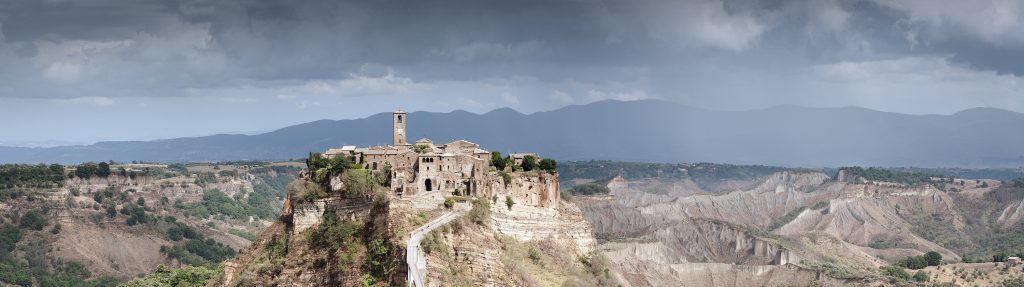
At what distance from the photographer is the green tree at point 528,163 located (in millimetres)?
87869

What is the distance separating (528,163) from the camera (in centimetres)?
8862

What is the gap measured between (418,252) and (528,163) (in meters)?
25.9

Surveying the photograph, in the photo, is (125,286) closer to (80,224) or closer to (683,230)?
(80,224)

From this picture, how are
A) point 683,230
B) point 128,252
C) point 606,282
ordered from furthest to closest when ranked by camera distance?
point 683,230 < point 128,252 < point 606,282

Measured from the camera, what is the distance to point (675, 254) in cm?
14975

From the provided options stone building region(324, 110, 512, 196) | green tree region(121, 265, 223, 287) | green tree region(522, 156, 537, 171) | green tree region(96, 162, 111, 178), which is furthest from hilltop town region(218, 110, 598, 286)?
green tree region(96, 162, 111, 178)

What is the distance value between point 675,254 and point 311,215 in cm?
8069

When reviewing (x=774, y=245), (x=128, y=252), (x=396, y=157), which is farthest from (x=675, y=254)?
(x=396, y=157)

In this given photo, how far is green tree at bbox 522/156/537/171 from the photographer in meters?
87.9

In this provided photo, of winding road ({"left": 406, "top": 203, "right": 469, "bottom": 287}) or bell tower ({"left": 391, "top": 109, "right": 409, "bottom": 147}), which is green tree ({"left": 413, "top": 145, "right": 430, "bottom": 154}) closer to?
bell tower ({"left": 391, "top": 109, "right": 409, "bottom": 147})

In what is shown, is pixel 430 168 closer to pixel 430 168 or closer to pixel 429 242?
pixel 430 168

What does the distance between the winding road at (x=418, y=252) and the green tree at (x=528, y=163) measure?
16443mm

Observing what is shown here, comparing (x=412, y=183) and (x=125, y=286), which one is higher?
(x=412, y=183)

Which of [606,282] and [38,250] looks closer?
[606,282]
